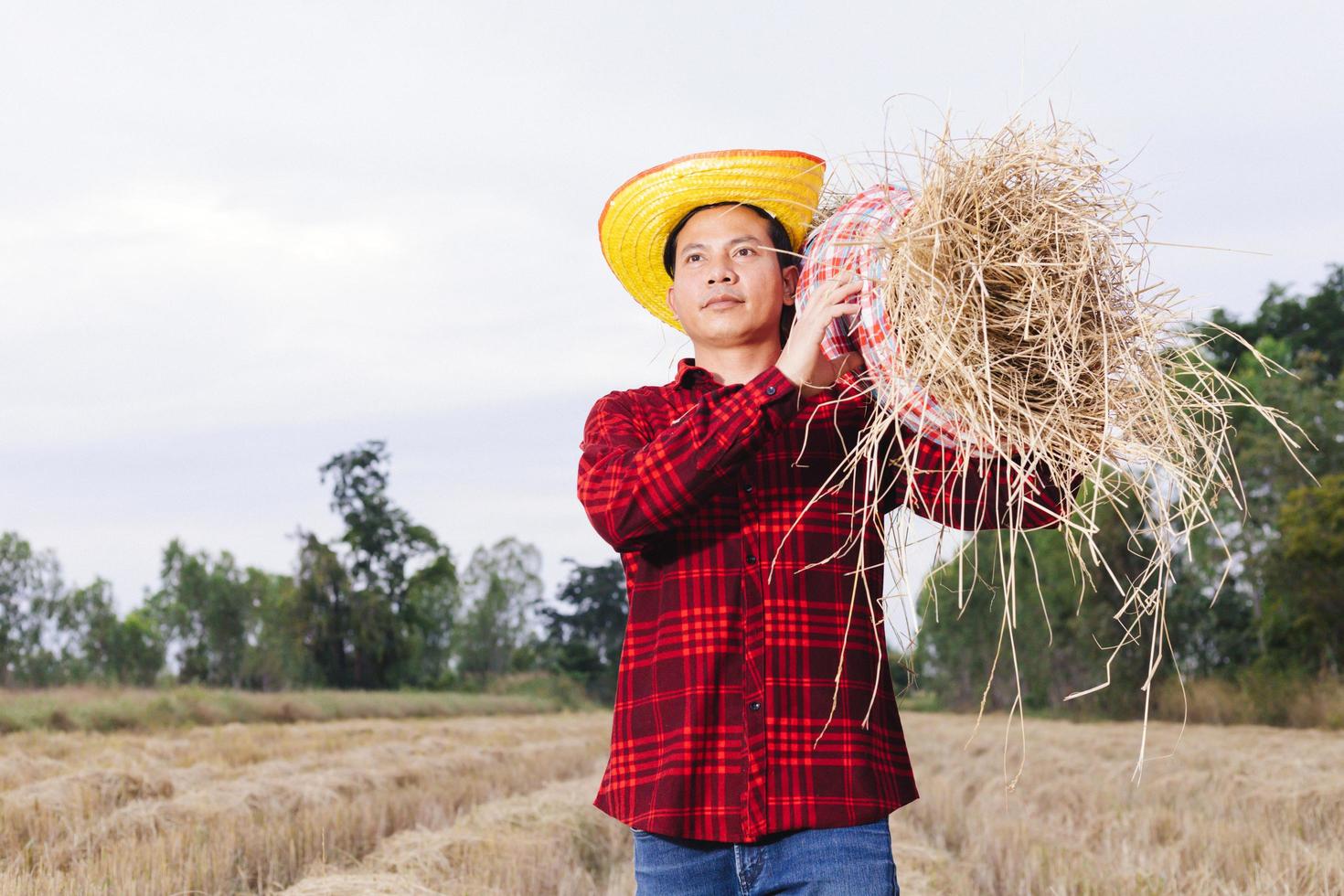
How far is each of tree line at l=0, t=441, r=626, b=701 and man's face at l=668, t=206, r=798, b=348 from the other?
34124 mm

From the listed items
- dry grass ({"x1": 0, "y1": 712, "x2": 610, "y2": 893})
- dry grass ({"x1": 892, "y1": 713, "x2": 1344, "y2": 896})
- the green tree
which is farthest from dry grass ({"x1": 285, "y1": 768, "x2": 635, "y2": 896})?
the green tree

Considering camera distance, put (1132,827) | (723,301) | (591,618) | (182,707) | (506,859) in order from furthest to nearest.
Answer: (591,618) → (182,707) → (1132,827) → (506,859) → (723,301)

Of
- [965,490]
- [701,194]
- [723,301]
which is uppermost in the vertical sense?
[701,194]

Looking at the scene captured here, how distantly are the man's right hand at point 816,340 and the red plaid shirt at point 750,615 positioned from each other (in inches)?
1.3

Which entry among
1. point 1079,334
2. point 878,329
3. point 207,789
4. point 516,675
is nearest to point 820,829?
point 878,329

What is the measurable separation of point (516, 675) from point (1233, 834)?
4192 centimetres

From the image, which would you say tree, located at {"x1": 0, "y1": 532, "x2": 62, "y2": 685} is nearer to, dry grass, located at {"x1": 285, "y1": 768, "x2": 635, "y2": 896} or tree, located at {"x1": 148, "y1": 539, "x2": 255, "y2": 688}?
tree, located at {"x1": 148, "y1": 539, "x2": 255, "y2": 688}

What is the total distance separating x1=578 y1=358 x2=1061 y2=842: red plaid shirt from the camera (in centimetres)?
195

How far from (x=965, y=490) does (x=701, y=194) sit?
85 cm

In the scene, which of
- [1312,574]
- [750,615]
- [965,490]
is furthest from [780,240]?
[1312,574]

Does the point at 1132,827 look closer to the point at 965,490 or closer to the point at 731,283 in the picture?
the point at 965,490

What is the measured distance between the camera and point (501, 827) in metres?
5.57

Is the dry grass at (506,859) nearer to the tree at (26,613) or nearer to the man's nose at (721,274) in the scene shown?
the man's nose at (721,274)

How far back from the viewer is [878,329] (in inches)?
80.1
